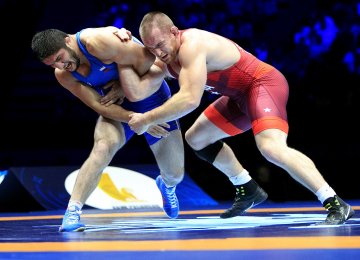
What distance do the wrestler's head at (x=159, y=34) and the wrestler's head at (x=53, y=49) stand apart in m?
0.42

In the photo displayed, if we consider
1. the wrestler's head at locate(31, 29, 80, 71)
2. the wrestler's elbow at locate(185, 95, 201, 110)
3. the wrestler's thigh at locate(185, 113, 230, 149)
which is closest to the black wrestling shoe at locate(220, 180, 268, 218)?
the wrestler's thigh at locate(185, 113, 230, 149)

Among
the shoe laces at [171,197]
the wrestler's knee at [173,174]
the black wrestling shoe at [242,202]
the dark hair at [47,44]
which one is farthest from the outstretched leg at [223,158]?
the dark hair at [47,44]

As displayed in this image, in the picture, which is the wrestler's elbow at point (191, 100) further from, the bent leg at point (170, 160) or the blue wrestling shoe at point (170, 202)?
the blue wrestling shoe at point (170, 202)

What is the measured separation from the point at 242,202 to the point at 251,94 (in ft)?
2.47

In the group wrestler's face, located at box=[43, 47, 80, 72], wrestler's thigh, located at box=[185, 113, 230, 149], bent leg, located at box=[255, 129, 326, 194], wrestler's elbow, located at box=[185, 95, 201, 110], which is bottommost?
bent leg, located at box=[255, 129, 326, 194]

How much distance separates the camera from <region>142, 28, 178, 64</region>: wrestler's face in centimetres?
373

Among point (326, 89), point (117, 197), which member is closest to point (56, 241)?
point (117, 197)

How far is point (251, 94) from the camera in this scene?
403 cm

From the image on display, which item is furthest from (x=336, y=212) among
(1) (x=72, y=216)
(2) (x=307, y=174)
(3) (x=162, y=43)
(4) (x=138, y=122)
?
(1) (x=72, y=216)

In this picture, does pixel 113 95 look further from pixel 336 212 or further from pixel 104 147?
pixel 336 212

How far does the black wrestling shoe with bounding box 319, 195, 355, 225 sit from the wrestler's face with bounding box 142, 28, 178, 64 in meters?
1.15

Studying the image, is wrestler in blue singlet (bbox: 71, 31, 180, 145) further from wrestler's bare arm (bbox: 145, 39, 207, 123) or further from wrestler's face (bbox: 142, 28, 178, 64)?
wrestler's bare arm (bbox: 145, 39, 207, 123)

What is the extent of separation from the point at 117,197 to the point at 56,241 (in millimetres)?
3547

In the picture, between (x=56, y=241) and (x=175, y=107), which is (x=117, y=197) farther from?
(x=56, y=241)
